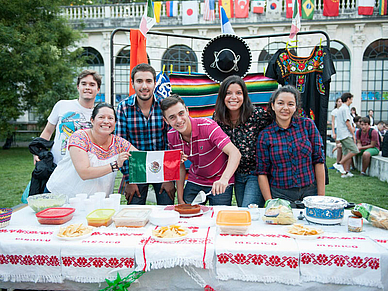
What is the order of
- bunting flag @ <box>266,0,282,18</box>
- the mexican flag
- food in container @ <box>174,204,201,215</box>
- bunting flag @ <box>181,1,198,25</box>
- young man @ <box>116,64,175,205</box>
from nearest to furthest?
food in container @ <box>174,204,201,215</box> → the mexican flag → young man @ <box>116,64,175,205</box> → bunting flag @ <box>181,1,198,25</box> → bunting flag @ <box>266,0,282,18</box>

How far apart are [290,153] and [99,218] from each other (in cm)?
170

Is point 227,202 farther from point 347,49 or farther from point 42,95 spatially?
point 347,49

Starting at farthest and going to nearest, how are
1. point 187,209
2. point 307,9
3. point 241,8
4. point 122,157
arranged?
point 241,8, point 307,9, point 122,157, point 187,209

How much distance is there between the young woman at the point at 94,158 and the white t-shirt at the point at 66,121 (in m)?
0.59

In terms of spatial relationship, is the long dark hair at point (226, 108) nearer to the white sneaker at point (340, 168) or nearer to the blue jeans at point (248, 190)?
the blue jeans at point (248, 190)

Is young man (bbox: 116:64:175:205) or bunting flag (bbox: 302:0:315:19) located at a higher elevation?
bunting flag (bbox: 302:0:315:19)

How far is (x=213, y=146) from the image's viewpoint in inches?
118

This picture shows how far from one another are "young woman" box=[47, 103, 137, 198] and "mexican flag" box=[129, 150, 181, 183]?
0.12m

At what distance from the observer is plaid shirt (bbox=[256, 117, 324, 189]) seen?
2.89 meters

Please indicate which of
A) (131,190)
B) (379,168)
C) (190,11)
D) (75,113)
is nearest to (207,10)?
(379,168)

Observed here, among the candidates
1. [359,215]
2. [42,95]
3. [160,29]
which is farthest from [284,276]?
[160,29]

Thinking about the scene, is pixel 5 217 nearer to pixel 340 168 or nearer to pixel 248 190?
pixel 248 190

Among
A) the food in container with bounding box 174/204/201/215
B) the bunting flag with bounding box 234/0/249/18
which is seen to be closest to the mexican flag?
the food in container with bounding box 174/204/201/215

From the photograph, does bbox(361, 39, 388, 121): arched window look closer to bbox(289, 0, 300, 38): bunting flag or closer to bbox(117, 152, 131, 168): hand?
bbox(289, 0, 300, 38): bunting flag
